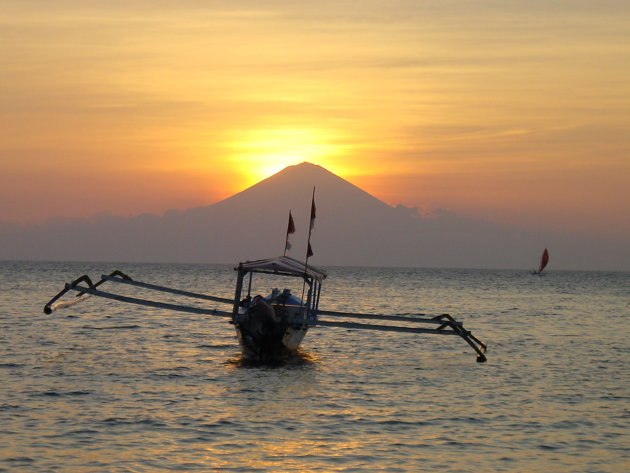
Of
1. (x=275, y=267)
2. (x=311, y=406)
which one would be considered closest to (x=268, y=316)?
(x=275, y=267)

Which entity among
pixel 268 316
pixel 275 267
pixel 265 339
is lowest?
pixel 265 339

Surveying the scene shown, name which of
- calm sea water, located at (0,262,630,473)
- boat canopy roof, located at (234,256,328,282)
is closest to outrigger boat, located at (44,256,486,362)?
boat canopy roof, located at (234,256,328,282)

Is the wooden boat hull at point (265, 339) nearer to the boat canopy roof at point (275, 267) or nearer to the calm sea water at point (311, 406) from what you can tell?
the calm sea water at point (311, 406)

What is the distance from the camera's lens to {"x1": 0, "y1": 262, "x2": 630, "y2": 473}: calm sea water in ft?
63.0

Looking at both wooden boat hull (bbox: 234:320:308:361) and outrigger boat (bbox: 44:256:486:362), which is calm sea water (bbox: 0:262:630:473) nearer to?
wooden boat hull (bbox: 234:320:308:361)

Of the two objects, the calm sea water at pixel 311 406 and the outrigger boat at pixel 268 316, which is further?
the outrigger boat at pixel 268 316

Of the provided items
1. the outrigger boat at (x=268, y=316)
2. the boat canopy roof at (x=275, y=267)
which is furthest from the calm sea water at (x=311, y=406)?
the boat canopy roof at (x=275, y=267)

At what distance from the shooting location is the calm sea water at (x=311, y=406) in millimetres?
19188

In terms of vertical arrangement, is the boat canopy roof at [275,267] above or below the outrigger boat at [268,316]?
above

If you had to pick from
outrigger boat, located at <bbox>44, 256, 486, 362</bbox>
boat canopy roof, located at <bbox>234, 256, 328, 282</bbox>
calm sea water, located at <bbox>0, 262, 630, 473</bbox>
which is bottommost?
calm sea water, located at <bbox>0, 262, 630, 473</bbox>

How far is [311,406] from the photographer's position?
25562 millimetres

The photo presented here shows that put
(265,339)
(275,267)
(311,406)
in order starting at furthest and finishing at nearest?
1. (265,339)
2. (275,267)
3. (311,406)

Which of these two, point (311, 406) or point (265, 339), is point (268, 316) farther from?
point (311, 406)

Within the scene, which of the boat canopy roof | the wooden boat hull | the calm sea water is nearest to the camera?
the calm sea water
